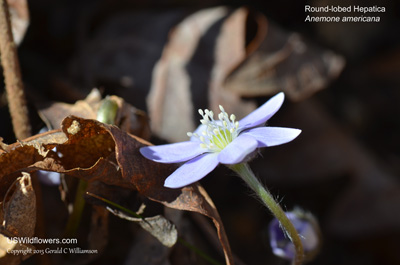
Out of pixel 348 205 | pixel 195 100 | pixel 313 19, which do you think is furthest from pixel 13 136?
pixel 313 19

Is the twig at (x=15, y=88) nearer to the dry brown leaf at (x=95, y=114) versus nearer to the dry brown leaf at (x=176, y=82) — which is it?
the dry brown leaf at (x=95, y=114)

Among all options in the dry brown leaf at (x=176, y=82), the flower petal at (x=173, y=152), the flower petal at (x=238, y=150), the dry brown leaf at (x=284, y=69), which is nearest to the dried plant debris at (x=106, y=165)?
the flower petal at (x=173, y=152)

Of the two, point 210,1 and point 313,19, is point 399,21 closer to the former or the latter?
point 313,19

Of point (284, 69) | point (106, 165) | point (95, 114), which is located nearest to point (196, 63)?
point (284, 69)

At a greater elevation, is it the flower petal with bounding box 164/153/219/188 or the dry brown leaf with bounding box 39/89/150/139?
the dry brown leaf with bounding box 39/89/150/139

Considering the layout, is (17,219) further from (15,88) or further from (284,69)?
(284,69)

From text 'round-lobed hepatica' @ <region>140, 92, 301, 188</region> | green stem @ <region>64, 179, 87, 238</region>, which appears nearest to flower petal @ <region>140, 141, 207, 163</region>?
text 'round-lobed hepatica' @ <region>140, 92, 301, 188</region>

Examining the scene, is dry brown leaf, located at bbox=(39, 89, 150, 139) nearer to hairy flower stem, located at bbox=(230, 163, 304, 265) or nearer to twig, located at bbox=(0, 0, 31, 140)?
twig, located at bbox=(0, 0, 31, 140)
